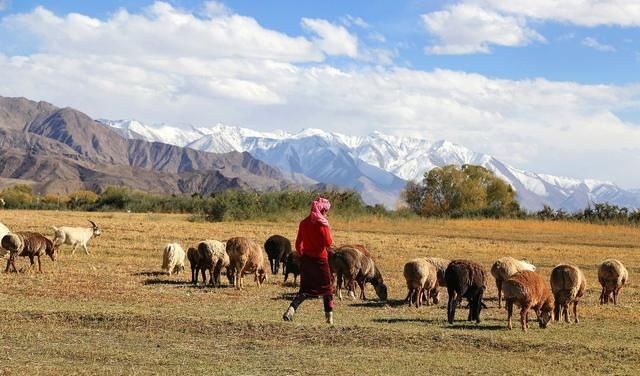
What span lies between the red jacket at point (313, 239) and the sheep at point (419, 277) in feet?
13.7

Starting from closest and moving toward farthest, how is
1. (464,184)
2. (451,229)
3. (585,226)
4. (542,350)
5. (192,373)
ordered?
1. (192,373)
2. (542,350)
3. (451,229)
4. (585,226)
5. (464,184)

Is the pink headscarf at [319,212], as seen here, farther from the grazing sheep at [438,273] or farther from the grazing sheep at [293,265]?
the grazing sheep at [293,265]

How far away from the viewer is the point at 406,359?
1199cm

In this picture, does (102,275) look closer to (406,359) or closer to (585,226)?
(406,359)

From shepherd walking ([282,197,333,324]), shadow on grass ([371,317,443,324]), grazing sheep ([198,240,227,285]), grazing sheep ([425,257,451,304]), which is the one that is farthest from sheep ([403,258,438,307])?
grazing sheep ([198,240,227,285])

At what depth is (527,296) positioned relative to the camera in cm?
1472

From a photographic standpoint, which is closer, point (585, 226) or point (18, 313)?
point (18, 313)

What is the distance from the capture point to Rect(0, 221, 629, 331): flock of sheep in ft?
50.5

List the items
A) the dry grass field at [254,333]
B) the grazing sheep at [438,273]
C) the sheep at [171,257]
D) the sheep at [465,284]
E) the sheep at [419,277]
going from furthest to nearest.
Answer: the sheep at [171,257] < the grazing sheep at [438,273] < the sheep at [419,277] < the sheep at [465,284] < the dry grass field at [254,333]

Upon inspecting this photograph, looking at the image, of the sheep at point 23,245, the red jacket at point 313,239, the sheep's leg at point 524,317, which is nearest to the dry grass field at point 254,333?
the sheep's leg at point 524,317

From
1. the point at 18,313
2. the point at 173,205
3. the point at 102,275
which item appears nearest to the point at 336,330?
the point at 18,313

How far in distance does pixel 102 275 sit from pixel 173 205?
199 feet

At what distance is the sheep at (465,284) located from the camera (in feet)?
52.5

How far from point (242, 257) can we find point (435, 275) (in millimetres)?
5086
